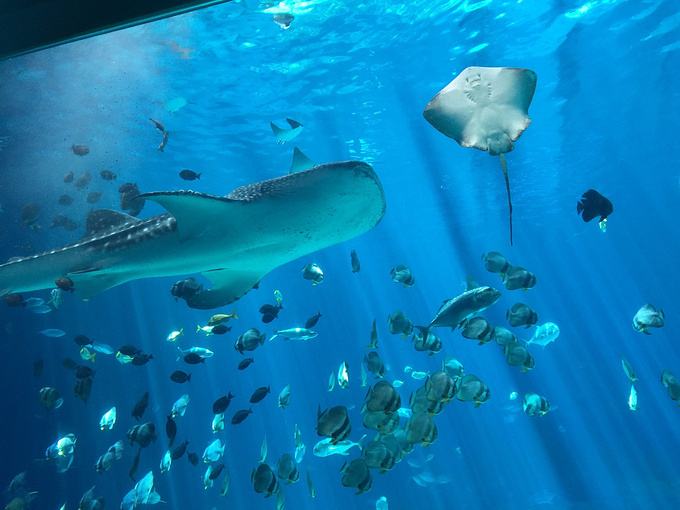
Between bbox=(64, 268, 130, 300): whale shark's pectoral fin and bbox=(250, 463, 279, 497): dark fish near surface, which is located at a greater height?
bbox=(64, 268, 130, 300): whale shark's pectoral fin

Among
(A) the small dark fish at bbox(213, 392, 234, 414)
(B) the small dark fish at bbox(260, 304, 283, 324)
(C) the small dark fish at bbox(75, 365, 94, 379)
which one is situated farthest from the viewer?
(B) the small dark fish at bbox(260, 304, 283, 324)

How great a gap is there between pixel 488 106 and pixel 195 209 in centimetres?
247

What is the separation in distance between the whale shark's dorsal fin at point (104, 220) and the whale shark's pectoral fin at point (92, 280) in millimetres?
472

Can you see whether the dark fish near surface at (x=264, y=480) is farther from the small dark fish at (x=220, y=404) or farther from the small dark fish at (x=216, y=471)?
the small dark fish at (x=216, y=471)

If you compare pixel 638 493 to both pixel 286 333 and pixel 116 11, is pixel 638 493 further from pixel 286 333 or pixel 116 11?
pixel 116 11

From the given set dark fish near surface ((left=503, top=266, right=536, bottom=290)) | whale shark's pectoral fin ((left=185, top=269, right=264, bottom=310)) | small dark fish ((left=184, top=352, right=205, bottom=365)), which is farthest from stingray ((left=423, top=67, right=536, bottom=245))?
small dark fish ((left=184, top=352, right=205, bottom=365))

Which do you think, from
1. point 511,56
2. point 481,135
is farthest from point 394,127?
point 481,135

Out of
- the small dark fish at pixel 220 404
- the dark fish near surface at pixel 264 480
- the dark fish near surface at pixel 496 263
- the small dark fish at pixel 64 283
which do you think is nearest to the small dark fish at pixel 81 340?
the small dark fish at pixel 220 404

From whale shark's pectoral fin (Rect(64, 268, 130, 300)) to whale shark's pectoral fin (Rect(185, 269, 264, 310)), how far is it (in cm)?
80

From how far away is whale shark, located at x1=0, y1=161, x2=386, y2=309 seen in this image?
3.49 m

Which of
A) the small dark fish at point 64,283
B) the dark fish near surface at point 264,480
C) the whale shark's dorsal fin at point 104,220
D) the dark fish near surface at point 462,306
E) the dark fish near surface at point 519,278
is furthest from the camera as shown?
the dark fish near surface at point 519,278

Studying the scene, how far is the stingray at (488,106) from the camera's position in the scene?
3418mm

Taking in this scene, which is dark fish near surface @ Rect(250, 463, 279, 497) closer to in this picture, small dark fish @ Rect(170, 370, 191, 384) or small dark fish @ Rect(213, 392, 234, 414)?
small dark fish @ Rect(213, 392, 234, 414)

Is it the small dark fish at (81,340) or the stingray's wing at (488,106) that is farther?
the small dark fish at (81,340)
